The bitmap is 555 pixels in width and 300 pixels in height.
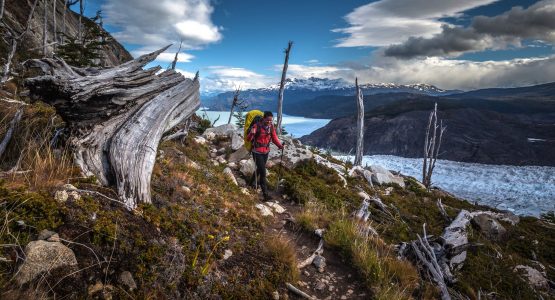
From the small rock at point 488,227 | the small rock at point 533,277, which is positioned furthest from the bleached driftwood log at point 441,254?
the small rock at point 488,227

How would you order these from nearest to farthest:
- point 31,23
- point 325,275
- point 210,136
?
point 325,275
point 210,136
point 31,23

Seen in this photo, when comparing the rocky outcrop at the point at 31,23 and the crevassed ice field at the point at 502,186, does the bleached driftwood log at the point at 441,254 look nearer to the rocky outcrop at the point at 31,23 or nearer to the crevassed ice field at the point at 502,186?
the crevassed ice field at the point at 502,186

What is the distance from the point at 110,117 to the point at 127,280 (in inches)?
98.6

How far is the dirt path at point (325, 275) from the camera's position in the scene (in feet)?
13.3

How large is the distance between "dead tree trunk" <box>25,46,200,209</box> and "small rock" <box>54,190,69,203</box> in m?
0.64

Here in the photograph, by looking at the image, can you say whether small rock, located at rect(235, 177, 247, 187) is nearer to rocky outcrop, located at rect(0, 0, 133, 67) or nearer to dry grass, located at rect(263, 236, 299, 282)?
dry grass, located at rect(263, 236, 299, 282)

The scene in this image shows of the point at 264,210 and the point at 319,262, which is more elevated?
the point at 264,210

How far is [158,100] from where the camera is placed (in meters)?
5.09

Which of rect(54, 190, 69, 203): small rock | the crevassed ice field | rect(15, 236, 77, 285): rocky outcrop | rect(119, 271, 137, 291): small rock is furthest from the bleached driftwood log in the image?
the crevassed ice field

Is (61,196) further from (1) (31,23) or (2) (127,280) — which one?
(1) (31,23)

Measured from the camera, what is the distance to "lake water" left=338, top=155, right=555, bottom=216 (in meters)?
32.7

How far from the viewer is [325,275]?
4.47 metres

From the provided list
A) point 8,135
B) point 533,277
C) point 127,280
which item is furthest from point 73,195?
point 533,277

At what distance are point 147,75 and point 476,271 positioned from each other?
7.64m
